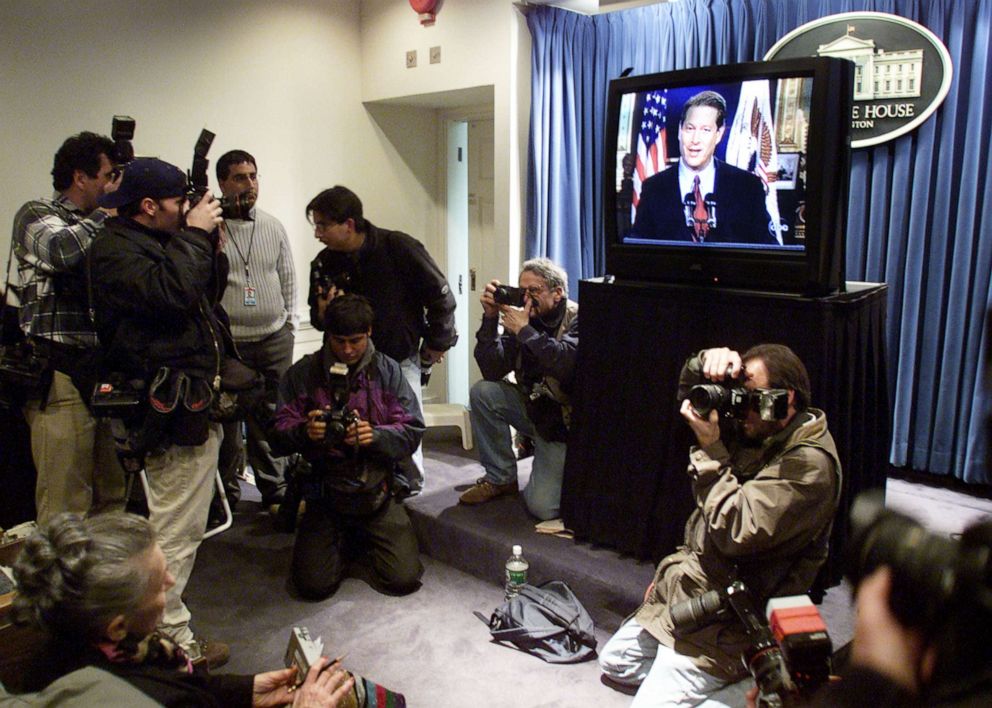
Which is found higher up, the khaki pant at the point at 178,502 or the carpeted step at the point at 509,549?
the khaki pant at the point at 178,502

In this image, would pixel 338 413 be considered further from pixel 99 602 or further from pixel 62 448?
pixel 99 602

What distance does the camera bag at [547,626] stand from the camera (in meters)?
2.59

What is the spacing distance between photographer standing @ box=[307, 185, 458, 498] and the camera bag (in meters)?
0.70

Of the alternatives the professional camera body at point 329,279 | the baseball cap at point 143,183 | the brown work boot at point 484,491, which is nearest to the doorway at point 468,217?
the brown work boot at point 484,491

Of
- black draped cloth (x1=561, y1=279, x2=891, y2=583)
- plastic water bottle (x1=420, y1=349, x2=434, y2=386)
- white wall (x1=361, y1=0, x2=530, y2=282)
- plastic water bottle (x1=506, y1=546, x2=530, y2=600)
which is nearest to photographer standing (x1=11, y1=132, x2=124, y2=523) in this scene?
plastic water bottle (x1=420, y1=349, x2=434, y2=386)

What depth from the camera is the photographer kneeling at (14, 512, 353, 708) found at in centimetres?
136

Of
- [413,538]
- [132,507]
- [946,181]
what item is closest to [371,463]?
[413,538]

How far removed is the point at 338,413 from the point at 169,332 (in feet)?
2.18

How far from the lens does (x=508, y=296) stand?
3012 mm

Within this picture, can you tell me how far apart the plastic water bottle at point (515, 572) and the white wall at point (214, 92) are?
2.33 metres

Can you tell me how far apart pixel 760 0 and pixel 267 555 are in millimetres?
2960

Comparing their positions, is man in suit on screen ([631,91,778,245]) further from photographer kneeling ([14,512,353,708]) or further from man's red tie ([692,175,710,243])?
photographer kneeling ([14,512,353,708])

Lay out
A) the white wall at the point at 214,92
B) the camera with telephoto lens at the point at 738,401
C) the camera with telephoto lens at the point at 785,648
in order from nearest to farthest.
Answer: the camera with telephoto lens at the point at 785,648
the camera with telephoto lens at the point at 738,401
the white wall at the point at 214,92

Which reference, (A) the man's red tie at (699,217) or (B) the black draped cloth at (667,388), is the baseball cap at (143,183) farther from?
(A) the man's red tie at (699,217)
